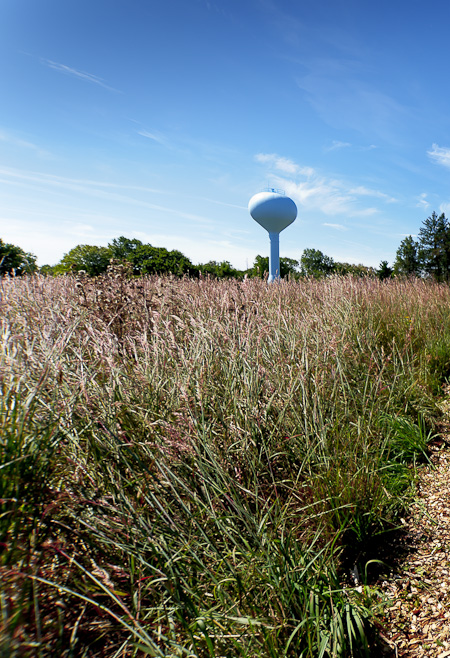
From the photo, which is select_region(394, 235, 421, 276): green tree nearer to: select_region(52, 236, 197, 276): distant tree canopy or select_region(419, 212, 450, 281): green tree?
select_region(419, 212, 450, 281): green tree

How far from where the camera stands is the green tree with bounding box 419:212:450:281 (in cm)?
2627

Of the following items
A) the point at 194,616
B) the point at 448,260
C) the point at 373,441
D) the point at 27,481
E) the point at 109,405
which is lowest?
the point at 194,616

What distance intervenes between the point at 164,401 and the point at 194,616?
1.11m

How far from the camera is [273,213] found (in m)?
22.2

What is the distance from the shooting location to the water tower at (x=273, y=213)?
22.1 meters

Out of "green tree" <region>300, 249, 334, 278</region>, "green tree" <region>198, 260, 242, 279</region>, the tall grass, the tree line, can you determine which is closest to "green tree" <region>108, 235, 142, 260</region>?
the tree line

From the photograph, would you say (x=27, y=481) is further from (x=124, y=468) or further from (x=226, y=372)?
(x=226, y=372)

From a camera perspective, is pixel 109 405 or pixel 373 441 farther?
pixel 373 441

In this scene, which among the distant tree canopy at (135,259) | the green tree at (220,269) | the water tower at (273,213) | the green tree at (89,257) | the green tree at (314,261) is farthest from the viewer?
the green tree at (314,261)

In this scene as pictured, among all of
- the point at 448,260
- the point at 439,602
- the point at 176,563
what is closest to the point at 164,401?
the point at 176,563

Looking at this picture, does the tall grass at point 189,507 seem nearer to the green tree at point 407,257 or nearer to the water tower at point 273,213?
the water tower at point 273,213

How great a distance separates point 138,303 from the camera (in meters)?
3.99

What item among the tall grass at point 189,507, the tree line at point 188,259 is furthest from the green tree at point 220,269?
the tall grass at point 189,507

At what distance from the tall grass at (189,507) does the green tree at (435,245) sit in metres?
28.5
